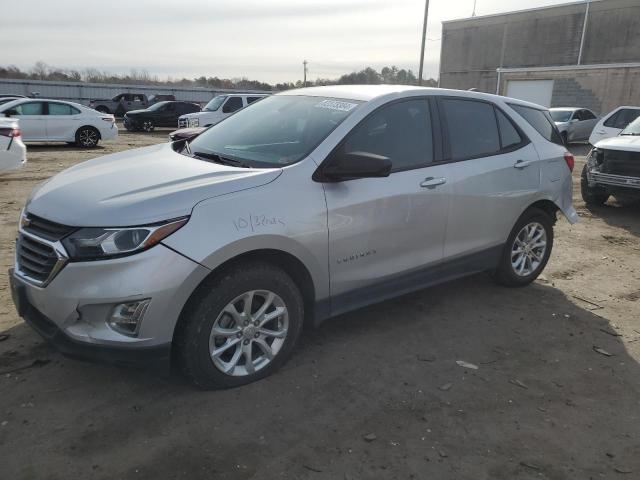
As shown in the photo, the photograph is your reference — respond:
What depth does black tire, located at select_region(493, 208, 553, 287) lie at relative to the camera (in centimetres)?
478

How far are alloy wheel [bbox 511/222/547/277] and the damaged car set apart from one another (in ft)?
12.3

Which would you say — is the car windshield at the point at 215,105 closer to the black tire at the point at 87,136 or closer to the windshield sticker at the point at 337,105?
the black tire at the point at 87,136

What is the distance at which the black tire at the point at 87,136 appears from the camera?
16.3 m

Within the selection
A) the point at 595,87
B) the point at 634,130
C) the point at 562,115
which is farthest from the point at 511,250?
the point at 595,87

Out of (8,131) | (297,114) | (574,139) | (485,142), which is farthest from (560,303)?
(574,139)

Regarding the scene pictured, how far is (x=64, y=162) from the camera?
12938 millimetres

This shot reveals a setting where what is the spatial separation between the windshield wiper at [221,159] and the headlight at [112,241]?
2.90 feet

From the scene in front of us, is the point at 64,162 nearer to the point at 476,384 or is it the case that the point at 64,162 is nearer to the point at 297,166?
the point at 297,166

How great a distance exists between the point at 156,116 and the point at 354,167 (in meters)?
23.7

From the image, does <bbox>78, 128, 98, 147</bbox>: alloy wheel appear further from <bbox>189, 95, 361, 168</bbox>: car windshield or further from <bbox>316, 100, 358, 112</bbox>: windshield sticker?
<bbox>316, 100, 358, 112</bbox>: windshield sticker

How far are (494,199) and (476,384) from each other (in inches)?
66.6

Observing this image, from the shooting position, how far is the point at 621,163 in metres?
7.94

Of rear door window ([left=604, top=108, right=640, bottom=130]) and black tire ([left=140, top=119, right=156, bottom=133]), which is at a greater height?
rear door window ([left=604, top=108, right=640, bottom=130])

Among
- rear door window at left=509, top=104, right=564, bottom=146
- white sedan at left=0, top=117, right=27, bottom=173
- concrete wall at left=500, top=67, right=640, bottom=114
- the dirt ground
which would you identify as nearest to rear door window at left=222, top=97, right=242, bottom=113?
white sedan at left=0, top=117, right=27, bottom=173
